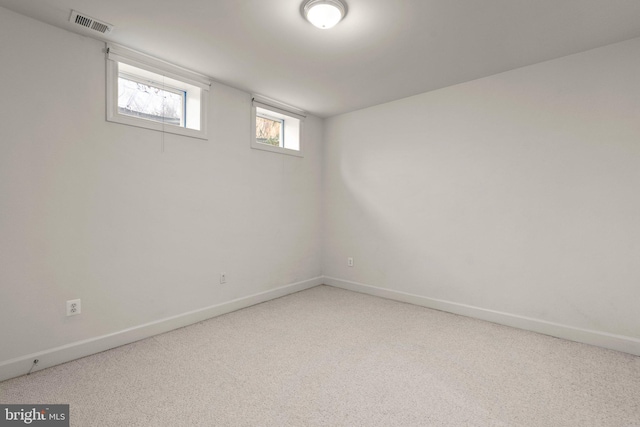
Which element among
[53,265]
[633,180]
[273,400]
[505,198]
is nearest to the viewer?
[273,400]

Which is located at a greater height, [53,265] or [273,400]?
[53,265]

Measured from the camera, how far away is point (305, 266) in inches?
177

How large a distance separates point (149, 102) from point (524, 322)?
4.12 m

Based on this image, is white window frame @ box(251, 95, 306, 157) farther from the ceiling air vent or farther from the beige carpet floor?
the beige carpet floor

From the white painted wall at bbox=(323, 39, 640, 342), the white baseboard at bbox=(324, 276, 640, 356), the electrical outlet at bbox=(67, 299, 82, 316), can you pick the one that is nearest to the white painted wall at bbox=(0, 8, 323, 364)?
the electrical outlet at bbox=(67, 299, 82, 316)

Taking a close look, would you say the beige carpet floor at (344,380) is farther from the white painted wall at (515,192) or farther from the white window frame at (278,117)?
the white window frame at (278,117)

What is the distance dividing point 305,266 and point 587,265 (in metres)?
3.11

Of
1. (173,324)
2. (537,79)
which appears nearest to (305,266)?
(173,324)

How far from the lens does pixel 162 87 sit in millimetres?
3012

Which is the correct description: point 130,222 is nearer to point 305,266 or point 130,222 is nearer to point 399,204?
point 305,266

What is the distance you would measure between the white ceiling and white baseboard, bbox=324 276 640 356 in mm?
2413

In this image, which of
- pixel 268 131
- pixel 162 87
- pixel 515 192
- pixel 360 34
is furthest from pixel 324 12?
pixel 515 192

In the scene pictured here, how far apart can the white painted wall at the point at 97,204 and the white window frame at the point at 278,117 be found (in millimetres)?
114

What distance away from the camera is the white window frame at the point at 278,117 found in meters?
3.70
